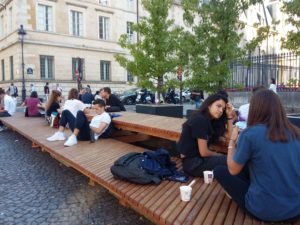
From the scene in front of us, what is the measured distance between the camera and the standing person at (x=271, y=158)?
256 cm

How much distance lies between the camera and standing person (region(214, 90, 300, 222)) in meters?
2.56

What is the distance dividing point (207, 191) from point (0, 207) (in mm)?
2981

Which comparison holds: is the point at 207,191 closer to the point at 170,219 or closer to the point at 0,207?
the point at 170,219

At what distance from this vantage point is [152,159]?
164 inches

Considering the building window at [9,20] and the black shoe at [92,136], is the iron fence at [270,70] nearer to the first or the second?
the black shoe at [92,136]

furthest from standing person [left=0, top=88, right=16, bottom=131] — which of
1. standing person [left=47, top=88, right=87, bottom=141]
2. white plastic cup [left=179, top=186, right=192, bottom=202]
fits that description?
white plastic cup [left=179, top=186, right=192, bottom=202]

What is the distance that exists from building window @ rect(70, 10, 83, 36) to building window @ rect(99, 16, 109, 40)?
2637 millimetres

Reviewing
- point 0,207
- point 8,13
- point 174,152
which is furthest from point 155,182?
point 8,13

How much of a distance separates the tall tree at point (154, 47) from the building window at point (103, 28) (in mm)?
25773

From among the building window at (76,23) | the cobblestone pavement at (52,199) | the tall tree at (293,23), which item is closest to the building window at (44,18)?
the building window at (76,23)

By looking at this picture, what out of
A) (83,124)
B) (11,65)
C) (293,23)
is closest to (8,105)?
(83,124)

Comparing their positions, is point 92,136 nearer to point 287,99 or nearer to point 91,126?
point 91,126

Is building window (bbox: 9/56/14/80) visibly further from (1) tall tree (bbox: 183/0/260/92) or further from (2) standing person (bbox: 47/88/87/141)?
(1) tall tree (bbox: 183/0/260/92)

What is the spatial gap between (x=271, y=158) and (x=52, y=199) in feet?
11.4
